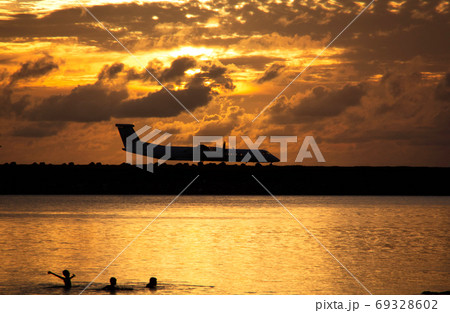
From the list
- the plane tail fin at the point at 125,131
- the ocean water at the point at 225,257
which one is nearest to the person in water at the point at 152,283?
the ocean water at the point at 225,257

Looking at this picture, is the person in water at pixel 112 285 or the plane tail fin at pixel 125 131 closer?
the person in water at pixel 112 285

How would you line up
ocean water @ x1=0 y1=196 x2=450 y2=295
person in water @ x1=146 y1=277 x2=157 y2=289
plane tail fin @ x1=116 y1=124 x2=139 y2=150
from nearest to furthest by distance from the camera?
person in water @ x1=146 y1=277 x2=157 y2=289
ocean water @ x1=0 y1=196 x2=450 y2=295
plane tail fin @ x1=116 y1=124 x2=139 y2=150

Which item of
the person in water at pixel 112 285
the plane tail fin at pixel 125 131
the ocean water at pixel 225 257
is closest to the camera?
the person in water at pixel 112 285

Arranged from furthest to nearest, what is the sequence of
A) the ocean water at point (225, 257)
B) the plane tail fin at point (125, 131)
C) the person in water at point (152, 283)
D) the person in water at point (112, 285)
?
the plane tail fin at point (125, 131), the ocean water at point (225, 257), the person in water at point (152, 283), the person in water at point (112, 285)

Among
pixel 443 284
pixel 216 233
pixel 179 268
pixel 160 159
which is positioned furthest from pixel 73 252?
pixel 160 159


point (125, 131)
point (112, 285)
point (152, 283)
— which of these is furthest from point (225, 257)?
point (125, 131)

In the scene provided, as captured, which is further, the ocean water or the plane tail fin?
the plane tail fin

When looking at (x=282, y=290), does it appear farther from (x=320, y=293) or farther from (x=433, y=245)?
(x=433, y=245)

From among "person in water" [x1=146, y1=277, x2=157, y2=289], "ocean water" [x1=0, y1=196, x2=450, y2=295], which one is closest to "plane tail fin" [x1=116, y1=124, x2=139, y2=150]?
"ocean water" [x1=0, y1=196, x2=450, y2=295]

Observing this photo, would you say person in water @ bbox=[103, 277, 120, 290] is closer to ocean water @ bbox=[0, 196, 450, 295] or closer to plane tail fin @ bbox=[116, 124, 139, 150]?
ocean water @ bbox=[0, 196, 450, 295]

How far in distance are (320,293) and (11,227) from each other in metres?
54.7

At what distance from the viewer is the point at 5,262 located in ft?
162

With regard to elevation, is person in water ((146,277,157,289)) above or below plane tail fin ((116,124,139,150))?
below

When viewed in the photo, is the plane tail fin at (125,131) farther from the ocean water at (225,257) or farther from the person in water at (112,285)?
the person in water at (112,285)
